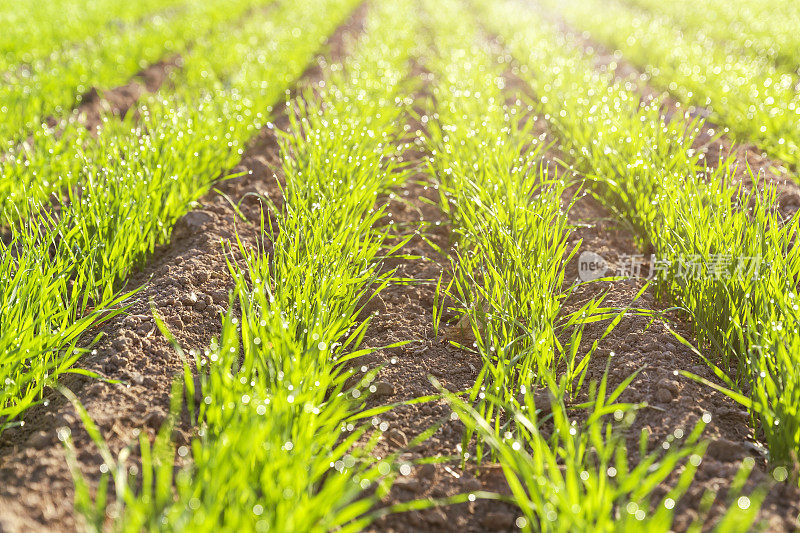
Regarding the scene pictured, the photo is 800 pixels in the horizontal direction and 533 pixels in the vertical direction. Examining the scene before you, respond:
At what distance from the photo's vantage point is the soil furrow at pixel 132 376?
4.17 ft

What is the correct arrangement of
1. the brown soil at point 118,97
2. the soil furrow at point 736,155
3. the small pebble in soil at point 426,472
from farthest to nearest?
1. the brown soil at point 118,97
2. the soil furrow at point 736,155
3. the small pebble in soil at point 426,472

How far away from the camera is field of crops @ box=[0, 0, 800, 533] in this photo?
1232mm

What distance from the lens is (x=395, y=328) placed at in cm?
210

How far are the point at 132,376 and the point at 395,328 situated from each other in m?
0.84

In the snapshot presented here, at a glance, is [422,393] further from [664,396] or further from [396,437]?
[664,396]

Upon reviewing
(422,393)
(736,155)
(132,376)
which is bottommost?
(422,393)

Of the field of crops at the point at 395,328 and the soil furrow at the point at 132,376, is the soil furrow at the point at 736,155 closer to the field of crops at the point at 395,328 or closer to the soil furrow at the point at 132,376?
the field of crops at the point at 395,328

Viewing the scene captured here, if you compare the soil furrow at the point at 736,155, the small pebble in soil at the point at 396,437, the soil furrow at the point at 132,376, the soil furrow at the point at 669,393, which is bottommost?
the small pebble in soil at the point at 396,437

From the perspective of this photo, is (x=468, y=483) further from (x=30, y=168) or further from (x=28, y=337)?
(x=30, y=168)

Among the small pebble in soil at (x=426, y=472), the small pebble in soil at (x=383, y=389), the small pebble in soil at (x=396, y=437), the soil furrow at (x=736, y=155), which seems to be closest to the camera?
the small pebble in soil at (x=426, y=472)

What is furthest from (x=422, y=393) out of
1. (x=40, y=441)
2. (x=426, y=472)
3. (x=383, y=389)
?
(x=40, y=441)

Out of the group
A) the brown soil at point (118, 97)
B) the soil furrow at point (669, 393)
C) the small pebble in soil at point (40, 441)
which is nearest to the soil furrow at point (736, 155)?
the soil furrow at point (669, 393)

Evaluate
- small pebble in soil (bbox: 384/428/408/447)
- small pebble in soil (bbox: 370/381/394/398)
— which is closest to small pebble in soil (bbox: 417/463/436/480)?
small pebble in soil (bbox: 384/428/408/447)

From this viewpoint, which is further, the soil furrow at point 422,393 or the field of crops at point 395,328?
the soil furrow at point 422,393
